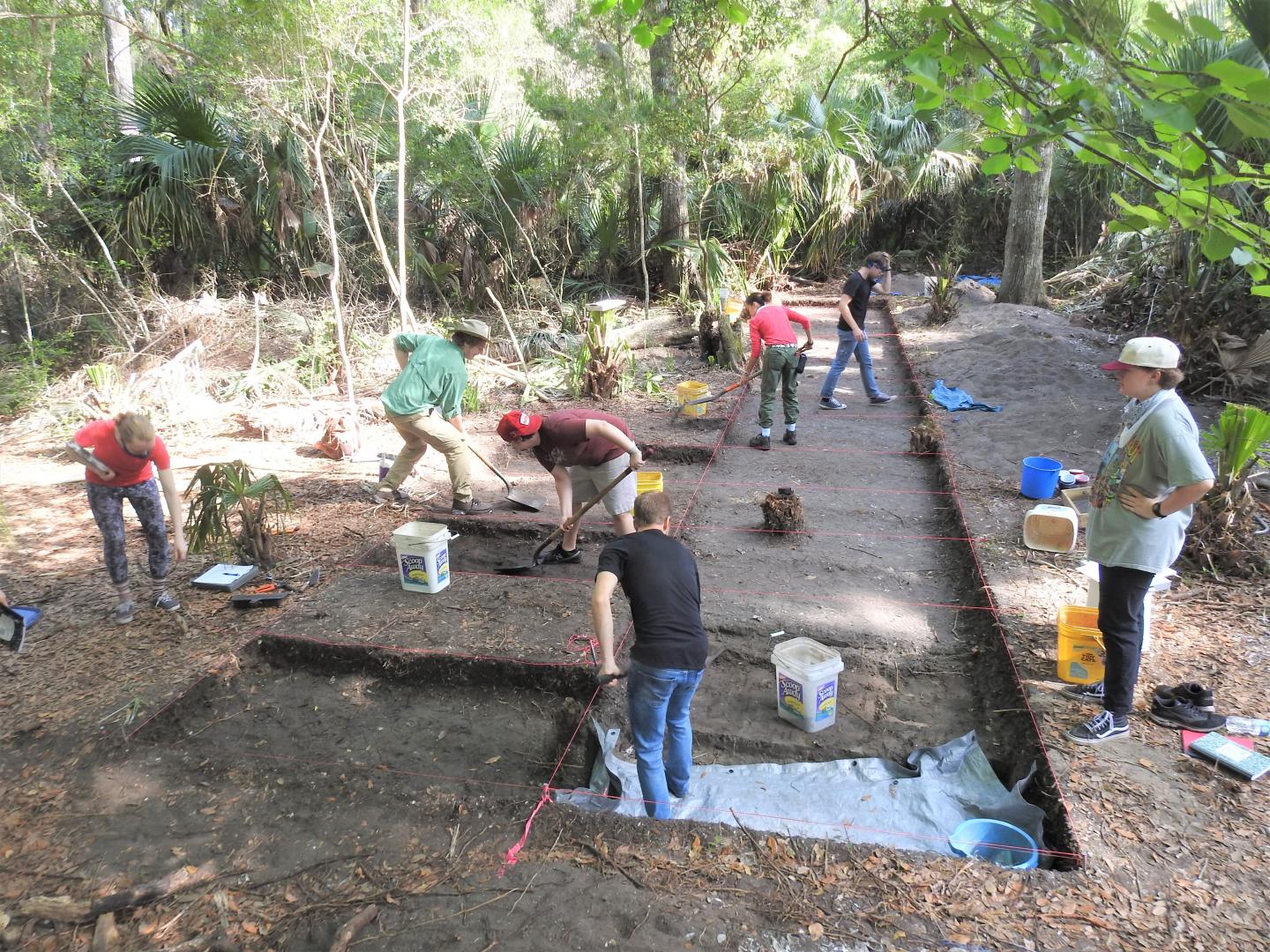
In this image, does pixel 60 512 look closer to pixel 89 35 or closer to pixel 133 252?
pixel 133 252

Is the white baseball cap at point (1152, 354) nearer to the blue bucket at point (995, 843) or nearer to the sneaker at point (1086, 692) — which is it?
the sneaker at point (1086, 692)

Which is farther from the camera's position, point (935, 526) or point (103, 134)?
point (103, 134)

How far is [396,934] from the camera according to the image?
7.95 feet

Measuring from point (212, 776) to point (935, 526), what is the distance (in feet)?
16.0

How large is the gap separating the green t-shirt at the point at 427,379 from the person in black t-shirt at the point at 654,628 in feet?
9.87

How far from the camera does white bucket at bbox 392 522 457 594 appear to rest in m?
4.79

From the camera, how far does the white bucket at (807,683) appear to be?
353cm

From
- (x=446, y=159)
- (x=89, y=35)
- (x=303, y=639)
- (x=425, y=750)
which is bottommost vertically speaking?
(x=425, y=750)

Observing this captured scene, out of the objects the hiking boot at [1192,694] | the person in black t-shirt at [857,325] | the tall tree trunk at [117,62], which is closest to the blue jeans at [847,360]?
the person in black t-shirt at [857,325]

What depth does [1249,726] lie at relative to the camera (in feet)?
10.4

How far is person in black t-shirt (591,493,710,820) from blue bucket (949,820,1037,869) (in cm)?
113

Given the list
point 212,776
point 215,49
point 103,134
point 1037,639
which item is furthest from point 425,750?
point 103,134

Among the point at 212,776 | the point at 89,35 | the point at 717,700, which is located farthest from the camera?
the point at 89,35

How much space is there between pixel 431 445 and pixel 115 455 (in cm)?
206
